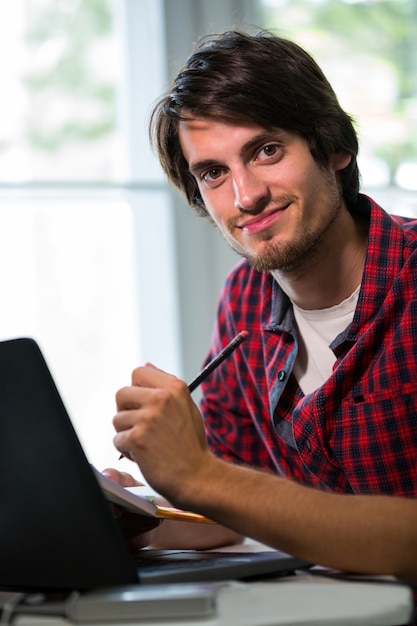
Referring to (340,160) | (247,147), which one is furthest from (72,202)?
(247,147)

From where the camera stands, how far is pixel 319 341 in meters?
1.48

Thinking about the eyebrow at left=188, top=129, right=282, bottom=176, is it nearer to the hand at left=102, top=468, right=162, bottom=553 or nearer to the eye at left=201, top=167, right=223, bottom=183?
the eye at left=201, top=167, right=223, bottom=183

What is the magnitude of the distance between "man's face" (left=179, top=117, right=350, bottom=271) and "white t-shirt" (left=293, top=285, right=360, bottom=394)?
0.11 metres

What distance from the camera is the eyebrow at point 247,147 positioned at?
54.4 inches

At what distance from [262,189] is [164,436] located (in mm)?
600

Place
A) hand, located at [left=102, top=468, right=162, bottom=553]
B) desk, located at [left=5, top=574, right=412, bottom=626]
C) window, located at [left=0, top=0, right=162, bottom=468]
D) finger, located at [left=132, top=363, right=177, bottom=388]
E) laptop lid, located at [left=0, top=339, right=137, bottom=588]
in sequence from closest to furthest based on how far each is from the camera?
desk, located at [left=5, top=574, right=412, bottom=626], laptop lid, located at [left=0, top=339, right=137, bottom=588], finger, located at [left=132, top=363, right=177, bottom=388], hand, located at [left=102, top=468, right=162, bottom=553], window, located at [left=0, top=0, right=162, bottom=468]

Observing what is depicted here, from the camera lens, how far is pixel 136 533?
1087 millimetres

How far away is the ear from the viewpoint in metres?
1.56

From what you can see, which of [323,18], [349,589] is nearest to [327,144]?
[349,589]

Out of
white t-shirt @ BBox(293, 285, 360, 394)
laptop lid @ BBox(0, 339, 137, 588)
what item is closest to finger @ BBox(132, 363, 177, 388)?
laptop lid @ BBox(0, 339, 137, 588)

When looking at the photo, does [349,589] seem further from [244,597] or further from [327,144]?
[327,144]

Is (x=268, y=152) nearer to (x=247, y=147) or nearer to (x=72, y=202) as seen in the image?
(x=247, y=147)

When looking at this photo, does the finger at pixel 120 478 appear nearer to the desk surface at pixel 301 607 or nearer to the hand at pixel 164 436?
the hand at pixel 164 436

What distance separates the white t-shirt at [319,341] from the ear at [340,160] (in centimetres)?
26
